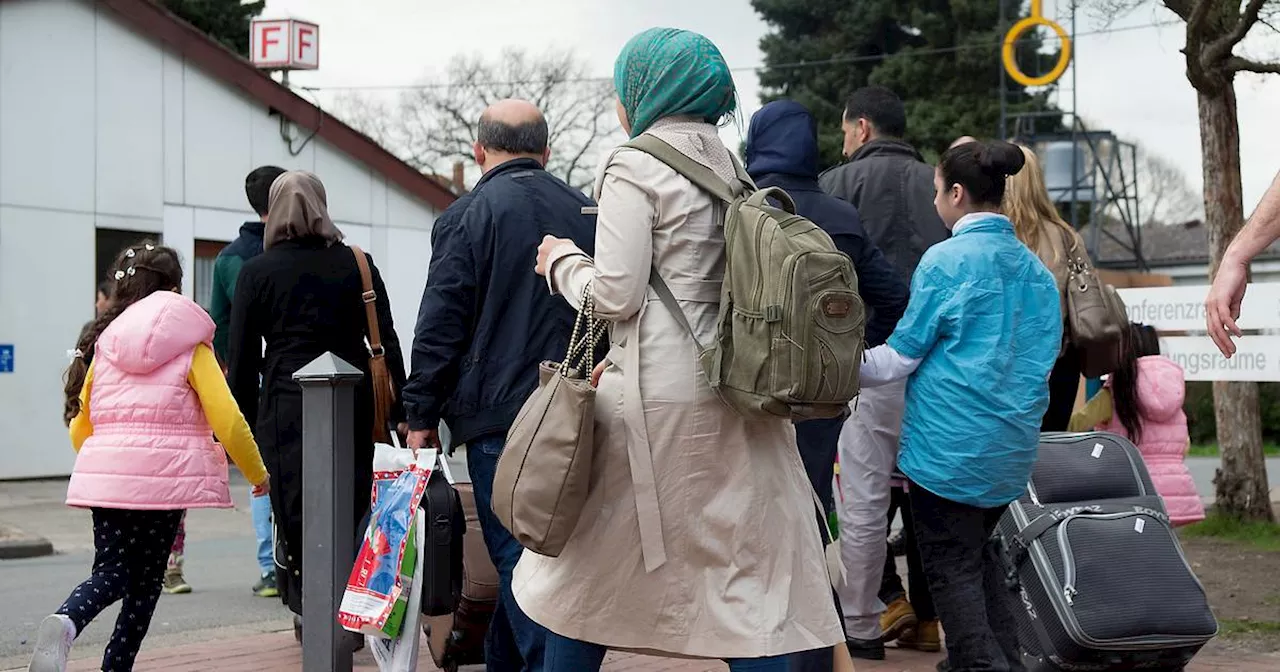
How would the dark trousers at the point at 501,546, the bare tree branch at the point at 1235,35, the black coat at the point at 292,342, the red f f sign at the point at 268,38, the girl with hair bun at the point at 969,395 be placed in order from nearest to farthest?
the dark trousers at the point at 501,546 → the girl with hair bun at the point at 969,395 → the black coat at the point at 292,342 → the bare tree branch at the point at 1235,35 → the red f f sign at the point at 268,38

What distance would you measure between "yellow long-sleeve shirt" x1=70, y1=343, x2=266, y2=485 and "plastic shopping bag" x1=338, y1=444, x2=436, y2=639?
0.66 m

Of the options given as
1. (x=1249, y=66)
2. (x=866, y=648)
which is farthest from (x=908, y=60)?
(x=866, y=648)

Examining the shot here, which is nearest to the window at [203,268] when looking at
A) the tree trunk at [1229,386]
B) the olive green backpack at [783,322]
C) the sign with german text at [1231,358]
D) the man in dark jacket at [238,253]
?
the man in dark jacket at [238,253]

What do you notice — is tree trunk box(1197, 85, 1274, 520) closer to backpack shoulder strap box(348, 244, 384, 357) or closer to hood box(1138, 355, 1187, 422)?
hood box(1138, 355, 1187, 422)

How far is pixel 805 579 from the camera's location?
3471mm

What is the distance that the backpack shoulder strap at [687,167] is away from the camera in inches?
136

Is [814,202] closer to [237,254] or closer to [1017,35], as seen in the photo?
[237,254]

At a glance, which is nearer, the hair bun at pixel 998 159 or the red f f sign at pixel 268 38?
the hair bun at pixel 998 159

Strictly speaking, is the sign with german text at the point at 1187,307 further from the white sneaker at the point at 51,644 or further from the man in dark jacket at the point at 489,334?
the white sneaker at the point at 51,644

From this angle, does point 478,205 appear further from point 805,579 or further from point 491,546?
point 805,579

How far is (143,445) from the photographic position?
5.26 metres

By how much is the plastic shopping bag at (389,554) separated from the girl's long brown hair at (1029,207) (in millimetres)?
2596

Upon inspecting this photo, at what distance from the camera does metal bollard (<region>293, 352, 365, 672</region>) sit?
16.2 ft

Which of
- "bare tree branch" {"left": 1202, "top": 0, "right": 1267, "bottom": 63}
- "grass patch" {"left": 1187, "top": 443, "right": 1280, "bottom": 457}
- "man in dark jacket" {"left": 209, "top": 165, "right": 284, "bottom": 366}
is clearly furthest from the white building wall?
"grass patch" {"left": 1187, "top": 443, "right": 1280, "bottom": 457}
